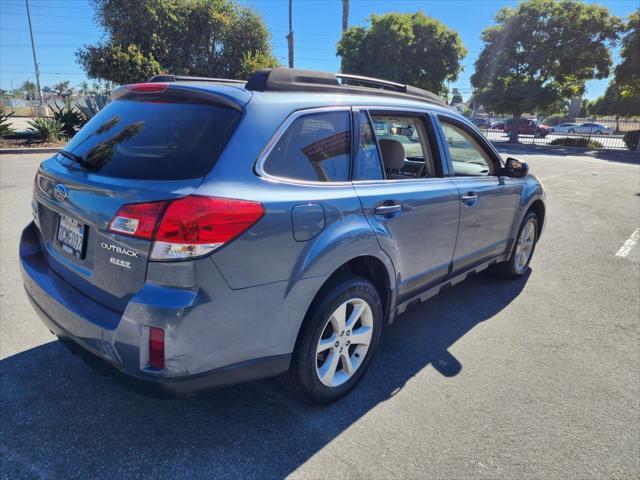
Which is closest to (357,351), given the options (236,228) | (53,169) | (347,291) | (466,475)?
(347,291)

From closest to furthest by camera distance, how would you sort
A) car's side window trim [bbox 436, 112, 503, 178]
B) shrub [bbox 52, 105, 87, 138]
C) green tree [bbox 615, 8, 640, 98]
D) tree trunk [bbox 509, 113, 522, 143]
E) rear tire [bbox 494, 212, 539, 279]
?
car's side window trim [bbox 436, 112, 503, 178] < rear tire [bbox 494, 212, 539, 279] < shrub [bbox 52, 105, 87, 138] < green tree [bbox 615, 8, 640, 98] < tree trunk [bbox 509, 113, 522, 143]

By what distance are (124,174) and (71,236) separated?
476 mm

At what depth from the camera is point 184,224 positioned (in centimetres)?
181

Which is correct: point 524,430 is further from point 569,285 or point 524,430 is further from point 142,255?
point 569,285

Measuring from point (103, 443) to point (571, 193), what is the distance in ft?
37.0

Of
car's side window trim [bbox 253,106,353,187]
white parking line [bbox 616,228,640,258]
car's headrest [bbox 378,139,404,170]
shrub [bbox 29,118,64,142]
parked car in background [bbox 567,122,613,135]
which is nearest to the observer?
car's side window trim [bbox 253,106,353,187]

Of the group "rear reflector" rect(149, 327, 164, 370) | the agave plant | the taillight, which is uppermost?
the agave plant

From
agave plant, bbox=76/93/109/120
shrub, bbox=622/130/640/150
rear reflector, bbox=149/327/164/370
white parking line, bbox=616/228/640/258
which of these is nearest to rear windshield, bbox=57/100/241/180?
rear reflector, bbox=149/327/164/370

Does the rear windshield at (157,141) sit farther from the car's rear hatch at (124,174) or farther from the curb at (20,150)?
the curb at (20,150)

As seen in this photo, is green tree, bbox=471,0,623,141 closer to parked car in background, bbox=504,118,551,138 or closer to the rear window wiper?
parked car in background, bbox=504,118,551,138

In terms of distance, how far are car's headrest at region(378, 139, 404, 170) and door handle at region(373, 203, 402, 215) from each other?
1.43 ft

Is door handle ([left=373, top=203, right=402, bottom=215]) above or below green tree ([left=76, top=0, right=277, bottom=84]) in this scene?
below

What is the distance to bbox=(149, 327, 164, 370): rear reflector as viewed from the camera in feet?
6.04

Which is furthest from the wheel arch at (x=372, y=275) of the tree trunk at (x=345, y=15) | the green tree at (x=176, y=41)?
the tree trunk at (x=345, y=15)
